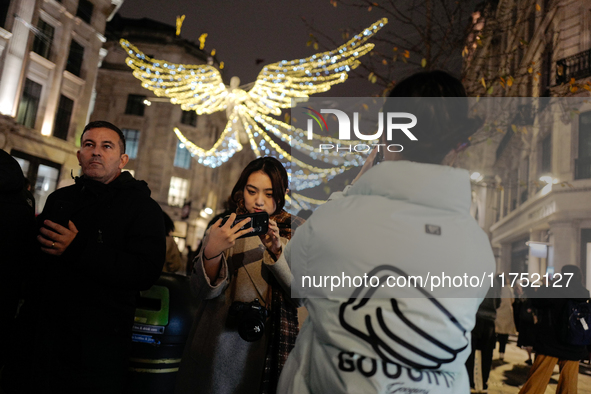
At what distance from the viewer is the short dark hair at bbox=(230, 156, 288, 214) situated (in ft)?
8.79

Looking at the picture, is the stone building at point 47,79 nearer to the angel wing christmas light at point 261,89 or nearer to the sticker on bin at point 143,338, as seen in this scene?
the angel wing christmas light at point 261,89

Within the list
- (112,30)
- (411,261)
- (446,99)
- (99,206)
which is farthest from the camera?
(112,30)

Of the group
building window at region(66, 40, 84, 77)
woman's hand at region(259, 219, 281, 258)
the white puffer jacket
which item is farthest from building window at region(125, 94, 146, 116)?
the white puffer jacket

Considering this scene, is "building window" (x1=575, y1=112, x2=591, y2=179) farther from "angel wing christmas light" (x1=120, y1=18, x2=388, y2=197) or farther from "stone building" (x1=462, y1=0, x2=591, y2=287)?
"angel wing christmas light" (x1=120, y1=18, x2=388, y2=197)

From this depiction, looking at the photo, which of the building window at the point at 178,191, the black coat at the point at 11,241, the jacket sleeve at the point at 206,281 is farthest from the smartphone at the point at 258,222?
the building window at the point at 178,191

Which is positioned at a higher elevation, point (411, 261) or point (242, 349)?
point (411, 261)

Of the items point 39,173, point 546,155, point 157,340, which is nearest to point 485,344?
point 157,340

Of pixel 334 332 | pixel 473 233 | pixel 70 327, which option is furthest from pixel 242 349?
pixel 473 233

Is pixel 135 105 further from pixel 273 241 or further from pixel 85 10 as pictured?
pixel 273 241

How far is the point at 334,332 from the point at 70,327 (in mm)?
1585

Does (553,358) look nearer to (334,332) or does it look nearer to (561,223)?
(334,332)

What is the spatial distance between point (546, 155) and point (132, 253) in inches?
708

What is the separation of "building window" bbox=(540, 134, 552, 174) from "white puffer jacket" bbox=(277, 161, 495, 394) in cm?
1680

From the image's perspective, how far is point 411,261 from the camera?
1.30 meters
